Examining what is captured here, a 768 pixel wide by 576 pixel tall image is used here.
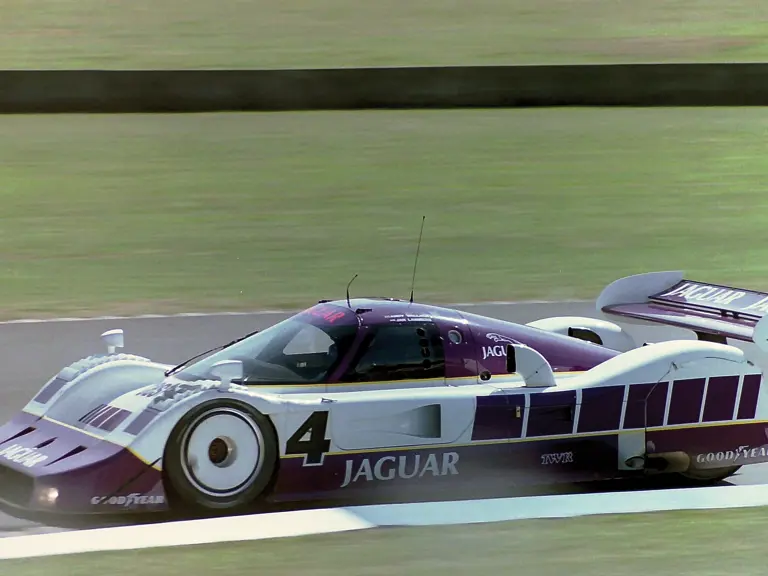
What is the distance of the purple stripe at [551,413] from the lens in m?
5.98

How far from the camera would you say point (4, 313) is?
10.9 metres

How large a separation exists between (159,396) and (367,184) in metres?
11.8

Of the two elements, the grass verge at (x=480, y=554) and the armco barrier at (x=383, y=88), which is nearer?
the grass verge at (x=480, y=554)

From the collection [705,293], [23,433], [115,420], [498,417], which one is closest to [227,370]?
[115,420]

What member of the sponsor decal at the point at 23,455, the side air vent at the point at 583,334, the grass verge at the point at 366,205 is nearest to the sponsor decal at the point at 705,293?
the side air vent at the point at 583,334

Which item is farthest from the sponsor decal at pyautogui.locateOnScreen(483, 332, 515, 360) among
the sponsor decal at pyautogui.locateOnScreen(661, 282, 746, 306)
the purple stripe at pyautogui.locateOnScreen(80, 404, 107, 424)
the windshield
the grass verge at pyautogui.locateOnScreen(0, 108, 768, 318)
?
the grass verge at pyautogui.locateOnScreen(0, 108, 768, 318)

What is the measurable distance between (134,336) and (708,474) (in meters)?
4.72

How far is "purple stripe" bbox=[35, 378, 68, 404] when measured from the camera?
20.6ft

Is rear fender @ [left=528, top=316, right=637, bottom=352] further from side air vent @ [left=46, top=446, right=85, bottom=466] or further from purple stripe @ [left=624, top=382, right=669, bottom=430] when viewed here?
side air vent @ [left=46, top=446, right=85, bottom=466]

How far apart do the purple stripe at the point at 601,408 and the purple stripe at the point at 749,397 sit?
0.75 m

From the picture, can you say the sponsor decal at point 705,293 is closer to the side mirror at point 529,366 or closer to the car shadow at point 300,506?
the car shadow at point 300,506

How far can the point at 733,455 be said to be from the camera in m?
6.39

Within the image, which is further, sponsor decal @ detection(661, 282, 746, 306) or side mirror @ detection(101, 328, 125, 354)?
sponsor decal @ detection(661, 282, 746, 306)

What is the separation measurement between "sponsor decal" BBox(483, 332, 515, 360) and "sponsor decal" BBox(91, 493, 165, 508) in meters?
1.85
